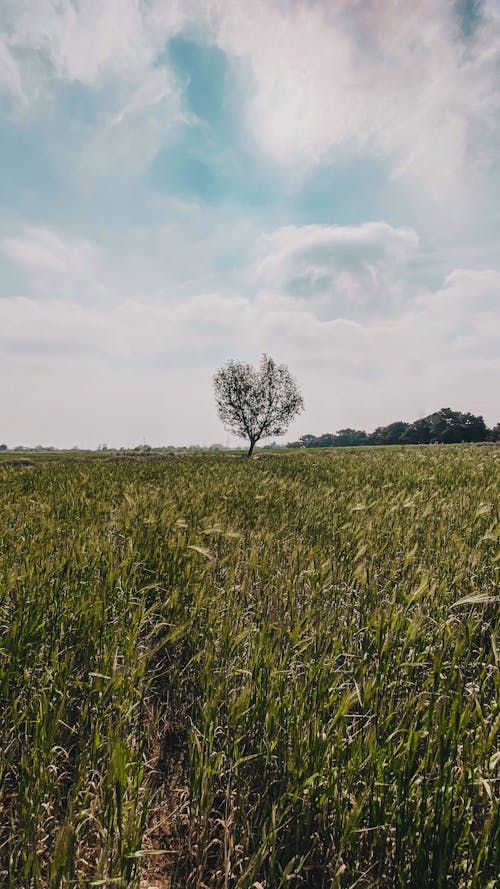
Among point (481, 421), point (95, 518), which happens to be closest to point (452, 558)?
point (95, 518)

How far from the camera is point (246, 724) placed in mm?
1879

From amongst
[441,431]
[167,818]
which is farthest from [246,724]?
[441,431]

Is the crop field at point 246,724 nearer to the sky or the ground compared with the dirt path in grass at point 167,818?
nearer to the sky

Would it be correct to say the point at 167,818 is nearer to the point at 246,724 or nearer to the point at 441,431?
the point at 246,724

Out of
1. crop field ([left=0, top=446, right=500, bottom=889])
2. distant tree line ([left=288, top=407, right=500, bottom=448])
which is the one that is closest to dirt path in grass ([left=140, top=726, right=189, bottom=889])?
crop field ([left=0, top=446, right=500, bottom=889])

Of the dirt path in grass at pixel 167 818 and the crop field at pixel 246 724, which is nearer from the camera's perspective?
the crop field at pixel 246 724

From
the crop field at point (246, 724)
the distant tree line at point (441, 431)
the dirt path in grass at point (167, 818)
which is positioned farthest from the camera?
the distant tree line at point (441, 431)

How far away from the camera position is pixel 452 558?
357cm

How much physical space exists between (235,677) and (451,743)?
3.75 ft

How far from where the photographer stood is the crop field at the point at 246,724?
1.38 m

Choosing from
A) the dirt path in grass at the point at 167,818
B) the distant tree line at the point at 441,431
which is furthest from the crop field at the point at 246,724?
the distant tree line at the point at 441,431

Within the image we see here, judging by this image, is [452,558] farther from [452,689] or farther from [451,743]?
[451,743]

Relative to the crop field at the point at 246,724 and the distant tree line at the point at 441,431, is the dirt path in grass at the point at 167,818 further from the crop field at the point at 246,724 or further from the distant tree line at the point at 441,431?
the distant tree line at the point at 441,431

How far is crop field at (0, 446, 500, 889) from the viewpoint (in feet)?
4.53
